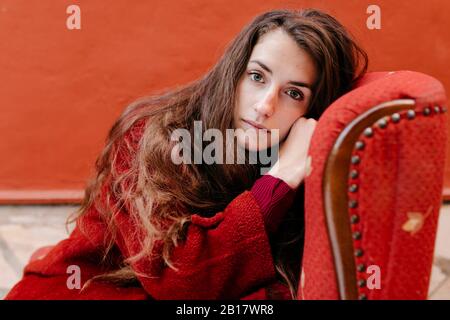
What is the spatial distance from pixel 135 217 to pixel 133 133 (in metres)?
0.27

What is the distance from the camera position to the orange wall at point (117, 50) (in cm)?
217

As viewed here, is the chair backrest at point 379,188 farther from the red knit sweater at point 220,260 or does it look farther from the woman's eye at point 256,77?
the woman's eye at point 256,77

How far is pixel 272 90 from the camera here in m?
1.18

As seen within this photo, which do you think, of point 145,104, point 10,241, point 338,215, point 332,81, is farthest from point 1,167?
point 338,215

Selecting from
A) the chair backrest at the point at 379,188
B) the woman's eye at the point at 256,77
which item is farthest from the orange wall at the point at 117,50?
the chair backrest at the point at 379,188

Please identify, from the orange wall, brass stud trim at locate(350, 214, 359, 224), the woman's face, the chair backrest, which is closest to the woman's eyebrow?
the woman's face

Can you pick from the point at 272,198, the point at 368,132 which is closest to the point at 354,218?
the point at 368,132

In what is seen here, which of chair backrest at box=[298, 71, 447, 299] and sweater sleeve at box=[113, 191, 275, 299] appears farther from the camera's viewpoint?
sweater sleeve at box=[113, 191, 275, 299]

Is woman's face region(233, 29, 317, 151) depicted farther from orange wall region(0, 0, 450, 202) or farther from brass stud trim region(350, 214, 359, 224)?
orange wall region(0, 0, 450, 202)

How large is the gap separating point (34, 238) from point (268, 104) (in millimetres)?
1489

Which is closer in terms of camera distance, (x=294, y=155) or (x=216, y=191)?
(x=294, y=155)

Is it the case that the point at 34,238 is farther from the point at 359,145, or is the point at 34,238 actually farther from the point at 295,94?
the point at 359,145

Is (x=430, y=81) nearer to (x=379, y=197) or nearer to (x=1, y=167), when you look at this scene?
(x=379, y=197)

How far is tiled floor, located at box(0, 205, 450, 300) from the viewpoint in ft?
6.35
